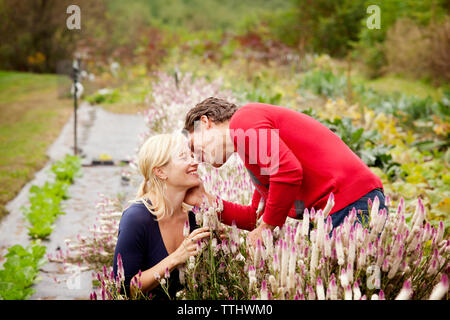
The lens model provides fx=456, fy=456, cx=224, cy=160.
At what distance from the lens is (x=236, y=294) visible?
68.6 inches

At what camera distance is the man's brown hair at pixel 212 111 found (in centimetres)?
226

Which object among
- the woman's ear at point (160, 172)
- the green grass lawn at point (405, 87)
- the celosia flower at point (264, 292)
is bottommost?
the celosia flower at point (264, 292)

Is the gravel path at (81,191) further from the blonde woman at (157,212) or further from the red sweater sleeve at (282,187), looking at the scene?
the red sweater sleeve at (282,187)

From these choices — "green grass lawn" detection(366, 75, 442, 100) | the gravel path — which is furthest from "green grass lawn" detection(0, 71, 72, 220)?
"green grass lawn" detection(366, 75, 442, 100)

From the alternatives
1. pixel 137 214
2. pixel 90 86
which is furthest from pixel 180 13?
Answer: pixel 137 214

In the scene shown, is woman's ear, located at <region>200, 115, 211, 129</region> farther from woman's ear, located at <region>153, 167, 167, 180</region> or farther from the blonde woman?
woman's ear, located at <region>153, 167, 167, 180</region>

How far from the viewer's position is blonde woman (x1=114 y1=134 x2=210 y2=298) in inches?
79.2

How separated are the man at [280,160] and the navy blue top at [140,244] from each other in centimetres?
24

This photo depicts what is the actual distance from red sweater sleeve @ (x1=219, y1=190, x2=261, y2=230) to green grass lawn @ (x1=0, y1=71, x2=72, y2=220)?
11.4ft

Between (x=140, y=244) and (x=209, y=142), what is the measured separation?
586 mm

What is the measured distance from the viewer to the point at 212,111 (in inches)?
89.1

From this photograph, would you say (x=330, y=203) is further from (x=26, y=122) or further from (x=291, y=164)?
(x=26, y=122)

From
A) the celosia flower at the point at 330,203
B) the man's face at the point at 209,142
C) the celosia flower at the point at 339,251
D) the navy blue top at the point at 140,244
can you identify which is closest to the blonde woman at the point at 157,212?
the navy blue top at the point at 140,244

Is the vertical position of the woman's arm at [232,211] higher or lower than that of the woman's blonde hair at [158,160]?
lower
